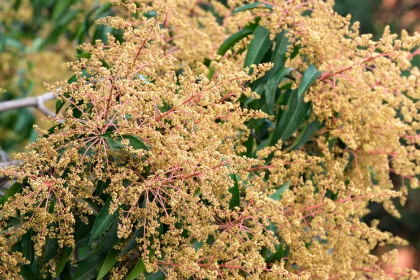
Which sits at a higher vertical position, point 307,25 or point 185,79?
point 307,25

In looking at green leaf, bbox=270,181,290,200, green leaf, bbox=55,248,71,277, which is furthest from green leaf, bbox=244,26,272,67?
A: green leaf, bbox=55,248,71,277

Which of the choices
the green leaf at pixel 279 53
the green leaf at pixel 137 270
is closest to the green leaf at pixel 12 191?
the green leaf at pixel 137 270

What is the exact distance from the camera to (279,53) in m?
1.98

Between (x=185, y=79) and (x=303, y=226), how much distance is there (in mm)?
630

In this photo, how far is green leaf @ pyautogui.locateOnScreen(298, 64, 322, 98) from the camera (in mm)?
1787

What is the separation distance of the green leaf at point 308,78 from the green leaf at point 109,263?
2.70ft

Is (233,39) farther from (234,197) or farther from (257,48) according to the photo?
(234,197)

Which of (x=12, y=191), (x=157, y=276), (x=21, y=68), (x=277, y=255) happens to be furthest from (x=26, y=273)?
(x=21, y=68)

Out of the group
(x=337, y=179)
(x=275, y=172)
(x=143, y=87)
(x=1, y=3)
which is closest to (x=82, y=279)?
(x=143, y=87)

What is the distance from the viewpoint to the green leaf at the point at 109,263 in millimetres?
1388

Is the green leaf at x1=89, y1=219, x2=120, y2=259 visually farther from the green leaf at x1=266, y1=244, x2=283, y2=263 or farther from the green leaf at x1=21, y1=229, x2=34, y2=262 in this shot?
the green leaf at x1=266, y1=244, x2=283, y2=263

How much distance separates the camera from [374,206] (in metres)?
8.37

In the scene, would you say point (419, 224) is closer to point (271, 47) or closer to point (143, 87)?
point (271, 47)

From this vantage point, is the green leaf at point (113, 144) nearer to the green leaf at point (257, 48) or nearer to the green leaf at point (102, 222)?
the green leaf at point (102, 222)
